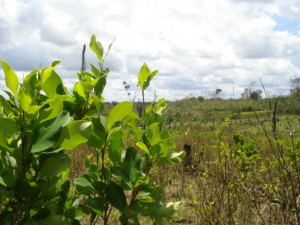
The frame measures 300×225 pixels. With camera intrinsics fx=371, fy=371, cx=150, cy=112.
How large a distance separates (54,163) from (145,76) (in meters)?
0.45

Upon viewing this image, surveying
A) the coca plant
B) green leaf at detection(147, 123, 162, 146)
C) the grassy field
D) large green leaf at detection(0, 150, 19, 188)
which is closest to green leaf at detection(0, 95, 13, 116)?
the coca plant

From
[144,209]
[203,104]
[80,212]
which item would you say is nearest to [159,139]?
[144,209]

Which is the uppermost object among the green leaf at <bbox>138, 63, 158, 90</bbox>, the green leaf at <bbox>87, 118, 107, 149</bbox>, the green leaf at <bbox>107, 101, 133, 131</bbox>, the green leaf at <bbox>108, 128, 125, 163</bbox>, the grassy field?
the green leaf at <bbox>138, 63, 158, 90</bbox>

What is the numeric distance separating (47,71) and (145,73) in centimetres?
35

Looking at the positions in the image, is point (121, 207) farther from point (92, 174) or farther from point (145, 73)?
point (145, 73)

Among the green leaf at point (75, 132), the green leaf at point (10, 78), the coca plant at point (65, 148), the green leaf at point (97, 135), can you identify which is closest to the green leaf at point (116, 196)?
the coca plant at point (65, 148)

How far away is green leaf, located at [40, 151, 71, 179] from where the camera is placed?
79cm

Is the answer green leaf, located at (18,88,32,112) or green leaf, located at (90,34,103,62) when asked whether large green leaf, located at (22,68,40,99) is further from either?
green leaf, located at (90,34,103,62)

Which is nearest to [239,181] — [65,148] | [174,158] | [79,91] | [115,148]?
[174,158]

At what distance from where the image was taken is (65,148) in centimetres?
81

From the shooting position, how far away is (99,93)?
995mm

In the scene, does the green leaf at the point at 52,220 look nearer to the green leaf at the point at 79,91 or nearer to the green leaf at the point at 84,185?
the green leaf at the point at 84,185

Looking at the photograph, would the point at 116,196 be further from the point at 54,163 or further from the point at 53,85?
the point at 53,85

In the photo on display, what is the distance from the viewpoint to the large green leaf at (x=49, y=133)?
2.49 feet
